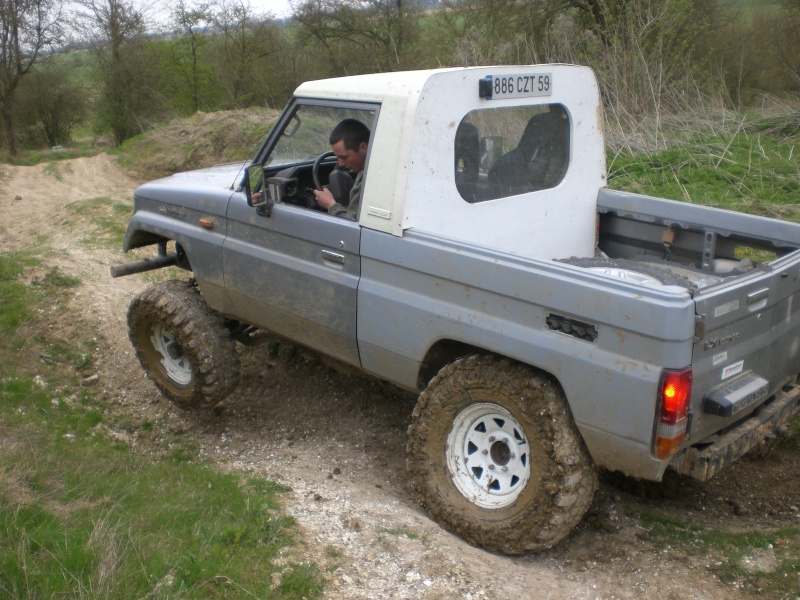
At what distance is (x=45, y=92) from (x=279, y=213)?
26.4 m

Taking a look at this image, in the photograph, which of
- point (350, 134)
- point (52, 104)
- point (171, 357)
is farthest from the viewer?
point (52, 104)

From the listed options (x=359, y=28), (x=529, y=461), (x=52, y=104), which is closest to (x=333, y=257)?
(x=529, y=461)

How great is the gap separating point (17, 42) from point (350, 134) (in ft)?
80.8

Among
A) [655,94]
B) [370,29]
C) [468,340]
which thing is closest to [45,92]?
[370,29]

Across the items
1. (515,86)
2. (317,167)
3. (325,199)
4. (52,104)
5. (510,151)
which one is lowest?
(52,104)

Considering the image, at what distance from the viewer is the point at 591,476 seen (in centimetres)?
324

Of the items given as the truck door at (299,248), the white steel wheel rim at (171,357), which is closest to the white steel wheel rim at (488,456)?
the truck door at (299,248)

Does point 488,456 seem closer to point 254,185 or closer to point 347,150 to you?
point 347,150

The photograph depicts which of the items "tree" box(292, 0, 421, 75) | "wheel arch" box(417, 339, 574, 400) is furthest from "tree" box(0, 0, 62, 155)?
"wheel arch" box(417, 339, 574, 400)

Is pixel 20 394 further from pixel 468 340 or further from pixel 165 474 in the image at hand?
pixel 468 340

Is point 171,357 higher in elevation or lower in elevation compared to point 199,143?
lower

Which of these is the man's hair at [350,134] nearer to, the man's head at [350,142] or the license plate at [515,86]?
the man's head at [350,142]

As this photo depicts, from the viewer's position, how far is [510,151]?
4.13m

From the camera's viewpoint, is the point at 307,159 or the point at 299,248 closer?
the point at 299,248
